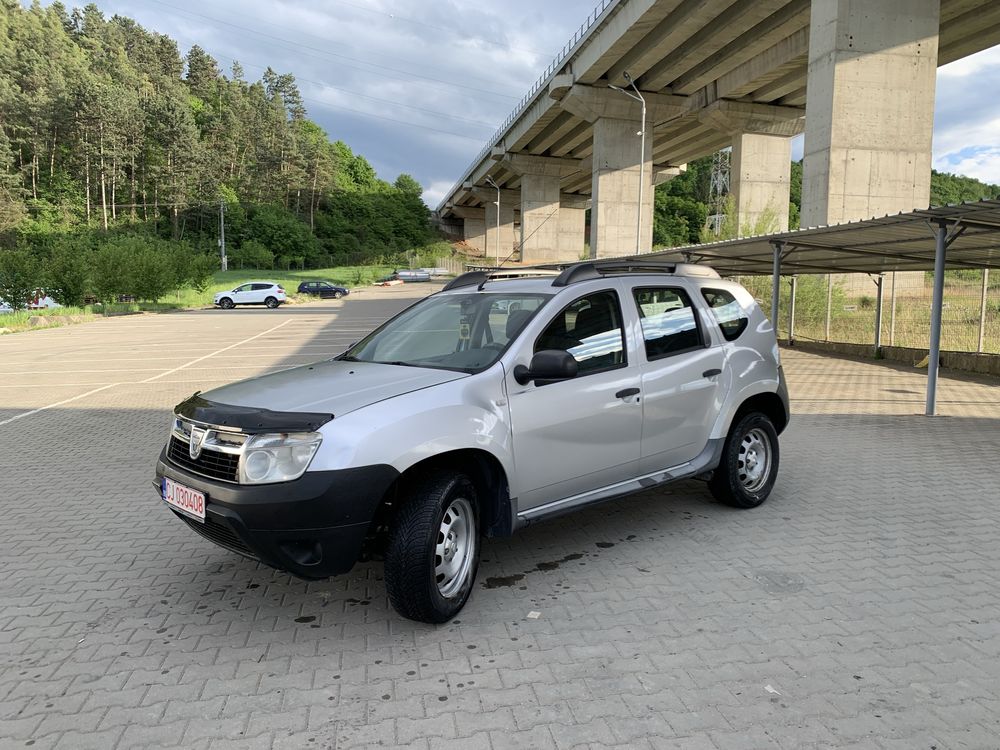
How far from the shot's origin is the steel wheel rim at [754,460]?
5.51 m

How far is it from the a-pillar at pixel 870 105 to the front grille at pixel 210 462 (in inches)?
925

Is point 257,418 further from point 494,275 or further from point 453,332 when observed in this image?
point 494,275

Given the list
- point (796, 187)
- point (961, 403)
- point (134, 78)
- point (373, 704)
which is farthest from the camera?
point (134, 78)

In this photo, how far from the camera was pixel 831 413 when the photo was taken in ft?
33.3

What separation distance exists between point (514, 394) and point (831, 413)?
7800 mm

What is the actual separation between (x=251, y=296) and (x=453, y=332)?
4095cm

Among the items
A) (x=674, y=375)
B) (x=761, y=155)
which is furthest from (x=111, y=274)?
(x=674, y=375)

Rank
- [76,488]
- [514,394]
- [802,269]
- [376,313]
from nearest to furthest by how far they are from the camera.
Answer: [514,394], [76,488], [802,269], [376,313]

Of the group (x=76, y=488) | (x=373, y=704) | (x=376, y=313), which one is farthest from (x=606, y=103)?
(x=373, y=704)

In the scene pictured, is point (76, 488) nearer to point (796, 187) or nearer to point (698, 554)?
point (698, 554)

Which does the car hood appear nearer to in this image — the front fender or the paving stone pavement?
the front fender

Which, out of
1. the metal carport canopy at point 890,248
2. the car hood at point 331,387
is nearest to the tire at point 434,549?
the car hood at point 331,387

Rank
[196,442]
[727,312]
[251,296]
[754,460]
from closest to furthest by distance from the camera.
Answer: [196,442], [727,312], [754,460], [251,296]

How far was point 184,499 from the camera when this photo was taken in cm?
362
